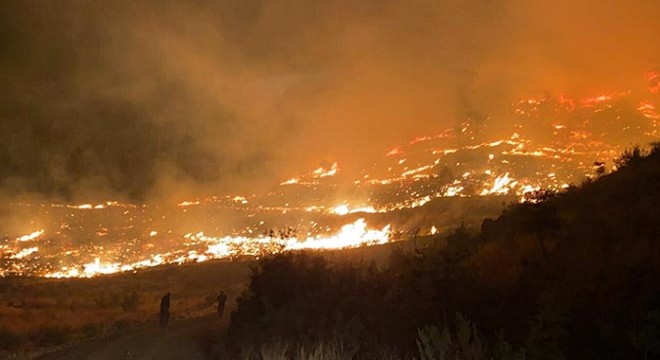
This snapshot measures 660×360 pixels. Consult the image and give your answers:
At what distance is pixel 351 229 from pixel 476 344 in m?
49.5

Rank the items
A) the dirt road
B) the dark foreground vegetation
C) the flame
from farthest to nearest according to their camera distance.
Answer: the flame, the dirt road, the dark foreground vegetation

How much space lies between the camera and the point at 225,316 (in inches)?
817

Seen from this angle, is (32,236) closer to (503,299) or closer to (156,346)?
(156,346)

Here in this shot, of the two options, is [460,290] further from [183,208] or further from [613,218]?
[183,208]

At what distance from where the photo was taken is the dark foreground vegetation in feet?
24.6

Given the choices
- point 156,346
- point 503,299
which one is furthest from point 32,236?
point 503,299

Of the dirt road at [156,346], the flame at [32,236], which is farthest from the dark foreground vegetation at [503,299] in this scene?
the flame at [32,236]

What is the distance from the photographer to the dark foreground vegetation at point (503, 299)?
7.50 m

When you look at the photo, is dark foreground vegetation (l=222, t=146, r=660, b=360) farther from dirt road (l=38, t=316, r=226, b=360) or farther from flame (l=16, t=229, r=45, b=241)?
flame (l=16, t=229, r=45, b=241)

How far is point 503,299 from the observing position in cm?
945

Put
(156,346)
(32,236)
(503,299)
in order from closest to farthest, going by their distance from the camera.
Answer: (503,299), (156,346), (32,236)

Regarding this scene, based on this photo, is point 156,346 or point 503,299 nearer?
point 503,299

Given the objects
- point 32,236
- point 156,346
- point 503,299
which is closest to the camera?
point 503,299

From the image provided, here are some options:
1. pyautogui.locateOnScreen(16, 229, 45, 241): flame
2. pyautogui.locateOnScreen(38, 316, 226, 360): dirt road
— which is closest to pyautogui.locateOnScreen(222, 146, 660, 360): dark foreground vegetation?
pyautogui.locateOnScreen(38, 316, 226, 360): dirt road
